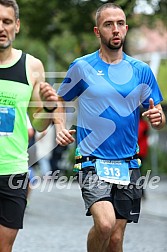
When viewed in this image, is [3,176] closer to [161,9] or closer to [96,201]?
[96,201]

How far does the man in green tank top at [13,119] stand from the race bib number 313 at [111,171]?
71 cm

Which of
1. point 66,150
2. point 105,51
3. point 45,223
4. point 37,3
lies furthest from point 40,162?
point 105,51

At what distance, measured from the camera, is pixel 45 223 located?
12594mm

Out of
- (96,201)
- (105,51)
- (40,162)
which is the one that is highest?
(105,51)

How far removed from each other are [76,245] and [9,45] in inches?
158

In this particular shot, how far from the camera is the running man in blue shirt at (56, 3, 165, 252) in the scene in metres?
7.00

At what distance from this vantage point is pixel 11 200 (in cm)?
639

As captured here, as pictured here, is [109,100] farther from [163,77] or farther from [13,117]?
[163,77]

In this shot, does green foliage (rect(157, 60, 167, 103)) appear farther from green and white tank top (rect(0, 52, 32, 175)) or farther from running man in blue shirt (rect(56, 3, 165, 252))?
green and white tank top (rect(0, 52, 32, 175))

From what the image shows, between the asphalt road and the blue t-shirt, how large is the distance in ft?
8.66

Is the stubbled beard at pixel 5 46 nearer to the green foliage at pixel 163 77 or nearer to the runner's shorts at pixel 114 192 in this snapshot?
the runner's shorts at pixel 114 192

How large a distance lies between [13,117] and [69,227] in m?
5.87

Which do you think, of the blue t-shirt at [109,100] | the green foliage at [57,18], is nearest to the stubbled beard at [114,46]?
the blue t-shirt at [109,100]

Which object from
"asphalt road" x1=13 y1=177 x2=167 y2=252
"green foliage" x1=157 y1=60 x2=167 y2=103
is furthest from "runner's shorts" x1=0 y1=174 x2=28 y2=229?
"green foliage" x1=157 y1=60 x2=167 y2=103
